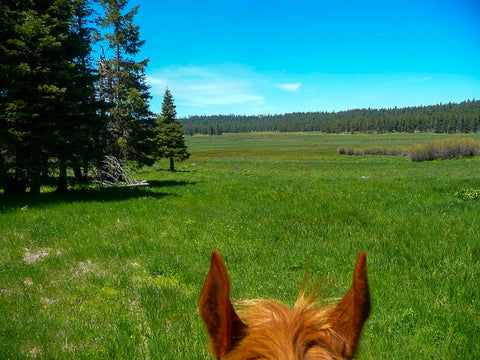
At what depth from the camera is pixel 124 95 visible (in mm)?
21062

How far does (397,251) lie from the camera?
6633 mm

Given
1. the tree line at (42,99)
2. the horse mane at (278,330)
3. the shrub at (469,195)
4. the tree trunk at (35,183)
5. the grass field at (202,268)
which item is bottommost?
the grass field at (202,268)

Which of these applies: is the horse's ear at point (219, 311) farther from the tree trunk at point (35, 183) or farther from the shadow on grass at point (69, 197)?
the tree trunk at point (35, 183)

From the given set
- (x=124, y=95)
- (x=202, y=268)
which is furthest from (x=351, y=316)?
(x=124, y=95)

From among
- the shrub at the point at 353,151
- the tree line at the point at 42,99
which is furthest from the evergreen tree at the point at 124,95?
the shrub at the point at 353,151

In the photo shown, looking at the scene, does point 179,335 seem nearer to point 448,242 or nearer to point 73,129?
point 448,242

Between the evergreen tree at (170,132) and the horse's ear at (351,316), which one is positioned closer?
the horse's ear at (351,316)

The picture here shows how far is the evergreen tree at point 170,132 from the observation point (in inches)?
1517

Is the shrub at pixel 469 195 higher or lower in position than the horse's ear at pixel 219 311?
lower

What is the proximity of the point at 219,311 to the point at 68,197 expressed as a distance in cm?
1545

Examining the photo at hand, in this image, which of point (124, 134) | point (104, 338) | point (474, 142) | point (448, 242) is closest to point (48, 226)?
point (104, 338)

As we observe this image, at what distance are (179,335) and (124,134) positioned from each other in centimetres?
1939

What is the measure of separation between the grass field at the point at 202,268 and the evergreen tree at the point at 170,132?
2687 centimetres

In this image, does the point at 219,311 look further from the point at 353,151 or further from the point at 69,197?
the point at 353,151
